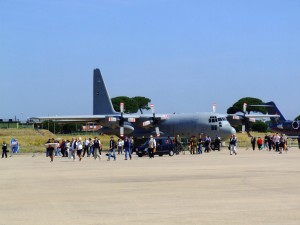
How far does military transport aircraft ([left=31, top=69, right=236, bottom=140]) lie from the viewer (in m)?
58.8

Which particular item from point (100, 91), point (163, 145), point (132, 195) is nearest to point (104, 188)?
point (132, 195)

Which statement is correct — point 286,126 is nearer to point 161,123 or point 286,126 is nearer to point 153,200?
point 161,123

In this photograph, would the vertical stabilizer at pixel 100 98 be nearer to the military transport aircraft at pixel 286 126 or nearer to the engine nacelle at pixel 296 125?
the military transport aircraft at pixel 286 126

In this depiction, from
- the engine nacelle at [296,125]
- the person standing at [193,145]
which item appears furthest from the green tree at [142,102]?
the person standing at [193,145]

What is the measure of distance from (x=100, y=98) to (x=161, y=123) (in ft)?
31.1

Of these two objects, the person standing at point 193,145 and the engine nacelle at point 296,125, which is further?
the engine nacelle at point 296,125

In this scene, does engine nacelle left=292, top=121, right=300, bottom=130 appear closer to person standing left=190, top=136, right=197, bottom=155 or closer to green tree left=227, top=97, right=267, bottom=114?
person standing left=190, top=136, right=197, bottom=155

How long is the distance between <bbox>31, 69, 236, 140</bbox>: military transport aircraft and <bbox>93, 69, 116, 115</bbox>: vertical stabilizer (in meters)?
1.10

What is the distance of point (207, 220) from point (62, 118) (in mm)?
52413

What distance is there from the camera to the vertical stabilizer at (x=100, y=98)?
230 ft

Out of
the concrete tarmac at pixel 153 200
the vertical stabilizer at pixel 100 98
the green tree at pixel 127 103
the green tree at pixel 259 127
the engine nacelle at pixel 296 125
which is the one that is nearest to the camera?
the concrete tarmac at pixel 153 200

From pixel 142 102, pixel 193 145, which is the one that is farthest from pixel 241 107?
pixel 193 145

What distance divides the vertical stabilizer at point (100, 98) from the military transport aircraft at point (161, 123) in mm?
1103

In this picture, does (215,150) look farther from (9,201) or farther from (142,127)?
(9,201)
